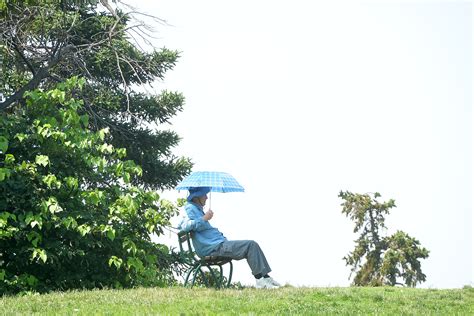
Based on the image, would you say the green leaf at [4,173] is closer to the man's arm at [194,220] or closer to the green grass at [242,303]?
the green grass at [242,303]

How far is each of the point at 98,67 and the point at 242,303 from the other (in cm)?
1127

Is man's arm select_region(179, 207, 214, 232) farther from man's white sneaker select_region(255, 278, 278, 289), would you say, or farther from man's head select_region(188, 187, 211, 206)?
man's white sneaker select_region(255, 278, 278, 289)

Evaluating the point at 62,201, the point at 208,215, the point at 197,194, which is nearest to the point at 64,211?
the point at 62,201

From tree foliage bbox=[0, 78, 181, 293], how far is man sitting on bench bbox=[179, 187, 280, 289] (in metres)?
2.16

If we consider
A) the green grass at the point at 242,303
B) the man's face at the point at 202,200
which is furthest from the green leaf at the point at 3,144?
the man's face at the point at 202,200

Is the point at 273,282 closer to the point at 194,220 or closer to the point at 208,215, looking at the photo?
the point at 208,215

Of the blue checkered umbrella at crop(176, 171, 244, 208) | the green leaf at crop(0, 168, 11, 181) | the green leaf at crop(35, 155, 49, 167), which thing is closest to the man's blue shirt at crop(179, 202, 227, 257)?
the blue checkered umbrella at crop(176, 171, 244, 208)

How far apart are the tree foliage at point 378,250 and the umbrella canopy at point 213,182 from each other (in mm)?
15947

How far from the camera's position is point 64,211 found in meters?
12.0

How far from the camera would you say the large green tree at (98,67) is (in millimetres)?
14984

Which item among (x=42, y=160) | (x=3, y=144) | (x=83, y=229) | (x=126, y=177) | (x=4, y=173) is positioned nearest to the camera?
(x=4, y=173)

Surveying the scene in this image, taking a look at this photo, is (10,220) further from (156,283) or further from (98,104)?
(98,104)

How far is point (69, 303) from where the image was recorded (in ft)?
28.9

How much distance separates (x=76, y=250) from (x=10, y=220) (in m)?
1.27
